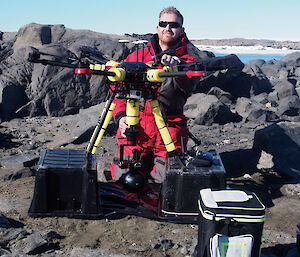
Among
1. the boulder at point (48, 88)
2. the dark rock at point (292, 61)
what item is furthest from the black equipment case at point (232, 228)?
the dark rock at point (292, 61)

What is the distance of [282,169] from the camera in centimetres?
539

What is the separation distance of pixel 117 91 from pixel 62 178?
1089mm

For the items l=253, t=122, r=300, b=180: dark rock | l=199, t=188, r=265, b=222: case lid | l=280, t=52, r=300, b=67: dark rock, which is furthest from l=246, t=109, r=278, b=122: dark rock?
l=280, t=52, r=300, b=67: dark rock

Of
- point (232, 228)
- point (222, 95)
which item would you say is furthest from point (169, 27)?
point (222, 95)

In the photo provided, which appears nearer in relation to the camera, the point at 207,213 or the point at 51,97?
the point at 207,213

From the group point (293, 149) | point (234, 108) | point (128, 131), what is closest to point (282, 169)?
point (293, 149)

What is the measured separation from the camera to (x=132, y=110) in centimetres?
420

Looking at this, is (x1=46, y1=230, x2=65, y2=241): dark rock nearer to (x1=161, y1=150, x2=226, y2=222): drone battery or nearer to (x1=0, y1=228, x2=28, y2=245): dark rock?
(x1=0, y1=228, x2=28, y2=245): dark rock

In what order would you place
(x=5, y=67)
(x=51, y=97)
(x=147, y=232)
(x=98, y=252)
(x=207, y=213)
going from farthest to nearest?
(x=5, y=67) → (x=51, y=97) → (x=147, y=232) → (x=98, y=252) → (x=207, y=213)

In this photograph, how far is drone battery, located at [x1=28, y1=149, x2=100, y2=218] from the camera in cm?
396

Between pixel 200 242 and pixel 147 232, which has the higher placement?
pixel 200 242

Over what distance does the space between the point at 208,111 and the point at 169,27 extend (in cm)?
470

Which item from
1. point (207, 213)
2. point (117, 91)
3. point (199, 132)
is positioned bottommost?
point (199, 132)

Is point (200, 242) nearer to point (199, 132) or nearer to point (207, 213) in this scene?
point (207, 213)
